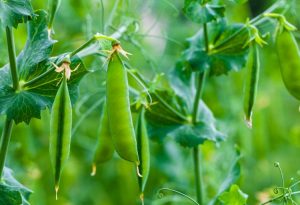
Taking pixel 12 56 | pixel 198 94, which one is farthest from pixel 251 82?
pixel 12 56

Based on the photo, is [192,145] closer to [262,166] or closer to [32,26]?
[32,26]

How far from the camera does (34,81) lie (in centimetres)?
115

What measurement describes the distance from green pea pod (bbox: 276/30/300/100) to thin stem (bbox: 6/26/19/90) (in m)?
0.45

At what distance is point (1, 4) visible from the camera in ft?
3.52

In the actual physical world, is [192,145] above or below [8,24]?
below

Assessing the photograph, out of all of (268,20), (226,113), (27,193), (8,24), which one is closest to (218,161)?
(226,113)

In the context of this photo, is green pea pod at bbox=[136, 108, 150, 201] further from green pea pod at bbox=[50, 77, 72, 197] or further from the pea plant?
green pea pod at bbox=[50, 77, 72, 197]

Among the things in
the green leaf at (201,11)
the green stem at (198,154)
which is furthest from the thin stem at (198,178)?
the green leaf at (201,11)

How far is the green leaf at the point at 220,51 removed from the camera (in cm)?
139

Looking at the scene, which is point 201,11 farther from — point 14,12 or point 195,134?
point 14,12

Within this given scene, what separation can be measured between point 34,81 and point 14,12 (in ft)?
0.44

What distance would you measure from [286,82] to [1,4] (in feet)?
1.66

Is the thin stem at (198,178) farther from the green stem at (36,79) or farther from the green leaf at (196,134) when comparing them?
the green stem at (36,79)

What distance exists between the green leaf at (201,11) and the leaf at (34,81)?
27cm
